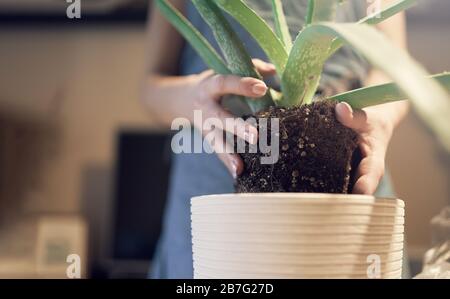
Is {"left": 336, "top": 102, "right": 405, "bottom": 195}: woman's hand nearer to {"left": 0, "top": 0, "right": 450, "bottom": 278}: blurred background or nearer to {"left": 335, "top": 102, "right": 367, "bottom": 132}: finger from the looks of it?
{"left": 335, "top": 102, "right": 367, "bottom": 132}: finger

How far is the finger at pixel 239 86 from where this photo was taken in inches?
13.0

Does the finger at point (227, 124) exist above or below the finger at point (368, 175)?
above

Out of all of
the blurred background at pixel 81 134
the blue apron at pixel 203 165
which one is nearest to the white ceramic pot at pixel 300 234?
the blue apron at pixel 203 165

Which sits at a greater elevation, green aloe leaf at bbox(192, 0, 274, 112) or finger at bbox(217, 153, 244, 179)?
green aloe leaf at bbox(192, 0, 274, 112)

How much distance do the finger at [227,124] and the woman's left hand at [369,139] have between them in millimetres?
53

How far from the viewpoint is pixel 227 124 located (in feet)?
1.18

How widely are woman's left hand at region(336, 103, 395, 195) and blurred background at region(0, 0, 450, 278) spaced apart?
1.72m

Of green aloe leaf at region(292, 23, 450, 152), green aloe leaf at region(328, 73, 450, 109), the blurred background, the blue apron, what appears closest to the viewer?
green aloe leaf at region(292, 23, 450, 152)

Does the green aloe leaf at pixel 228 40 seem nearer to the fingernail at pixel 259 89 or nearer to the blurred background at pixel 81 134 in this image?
the fingernail at pixel 259 89

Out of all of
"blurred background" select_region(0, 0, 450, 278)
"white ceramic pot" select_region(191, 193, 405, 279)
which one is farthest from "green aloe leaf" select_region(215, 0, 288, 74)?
"blurred background" select_region(0, 0, 450, 278)

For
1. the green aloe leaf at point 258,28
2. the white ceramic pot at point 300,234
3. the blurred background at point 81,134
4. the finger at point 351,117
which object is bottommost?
the white ceramic pot at point 300,234

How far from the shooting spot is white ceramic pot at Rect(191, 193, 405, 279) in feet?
0.94
